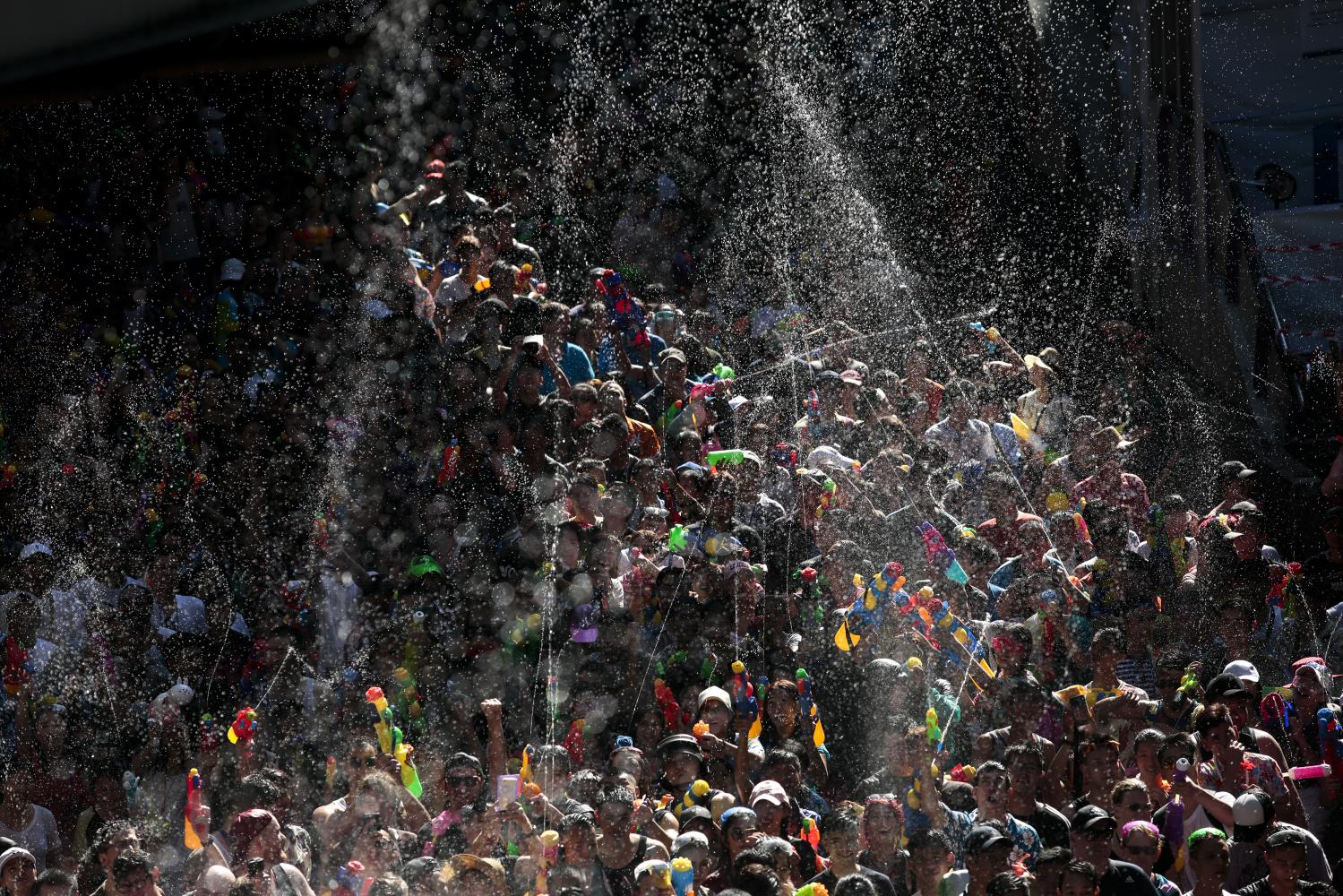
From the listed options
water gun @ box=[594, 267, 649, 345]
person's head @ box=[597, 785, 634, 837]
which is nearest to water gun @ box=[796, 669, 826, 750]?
person's head @ box=[597, 785, 634, 837]

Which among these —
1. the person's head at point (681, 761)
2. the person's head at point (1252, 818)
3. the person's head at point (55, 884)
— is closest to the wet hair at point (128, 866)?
the person's head at point (55, 884)

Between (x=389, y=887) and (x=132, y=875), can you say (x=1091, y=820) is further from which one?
(x=132, y=875)

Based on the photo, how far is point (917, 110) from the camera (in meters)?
15.0

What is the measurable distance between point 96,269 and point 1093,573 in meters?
7.20

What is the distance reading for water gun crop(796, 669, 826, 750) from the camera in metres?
6.71

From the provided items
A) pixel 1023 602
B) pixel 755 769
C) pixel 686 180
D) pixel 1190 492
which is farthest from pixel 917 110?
pixel 755 769

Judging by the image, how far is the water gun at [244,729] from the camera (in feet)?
21.9

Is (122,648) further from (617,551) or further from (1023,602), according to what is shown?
(1023,602)

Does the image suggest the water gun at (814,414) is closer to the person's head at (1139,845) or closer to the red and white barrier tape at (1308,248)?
the person's head at (1139,845)

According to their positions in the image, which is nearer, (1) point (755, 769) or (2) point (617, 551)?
(1) point (755, 769)

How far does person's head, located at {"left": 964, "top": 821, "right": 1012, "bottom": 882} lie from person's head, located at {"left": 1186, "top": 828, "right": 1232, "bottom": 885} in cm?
66

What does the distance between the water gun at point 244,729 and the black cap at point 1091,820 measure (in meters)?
3.57

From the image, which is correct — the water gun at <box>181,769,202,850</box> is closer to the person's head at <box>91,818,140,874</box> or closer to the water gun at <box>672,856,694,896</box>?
the person's head at <box>91,818,140,874</box>

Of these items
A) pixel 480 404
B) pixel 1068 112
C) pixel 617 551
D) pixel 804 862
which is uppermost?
pixel 1068 112
